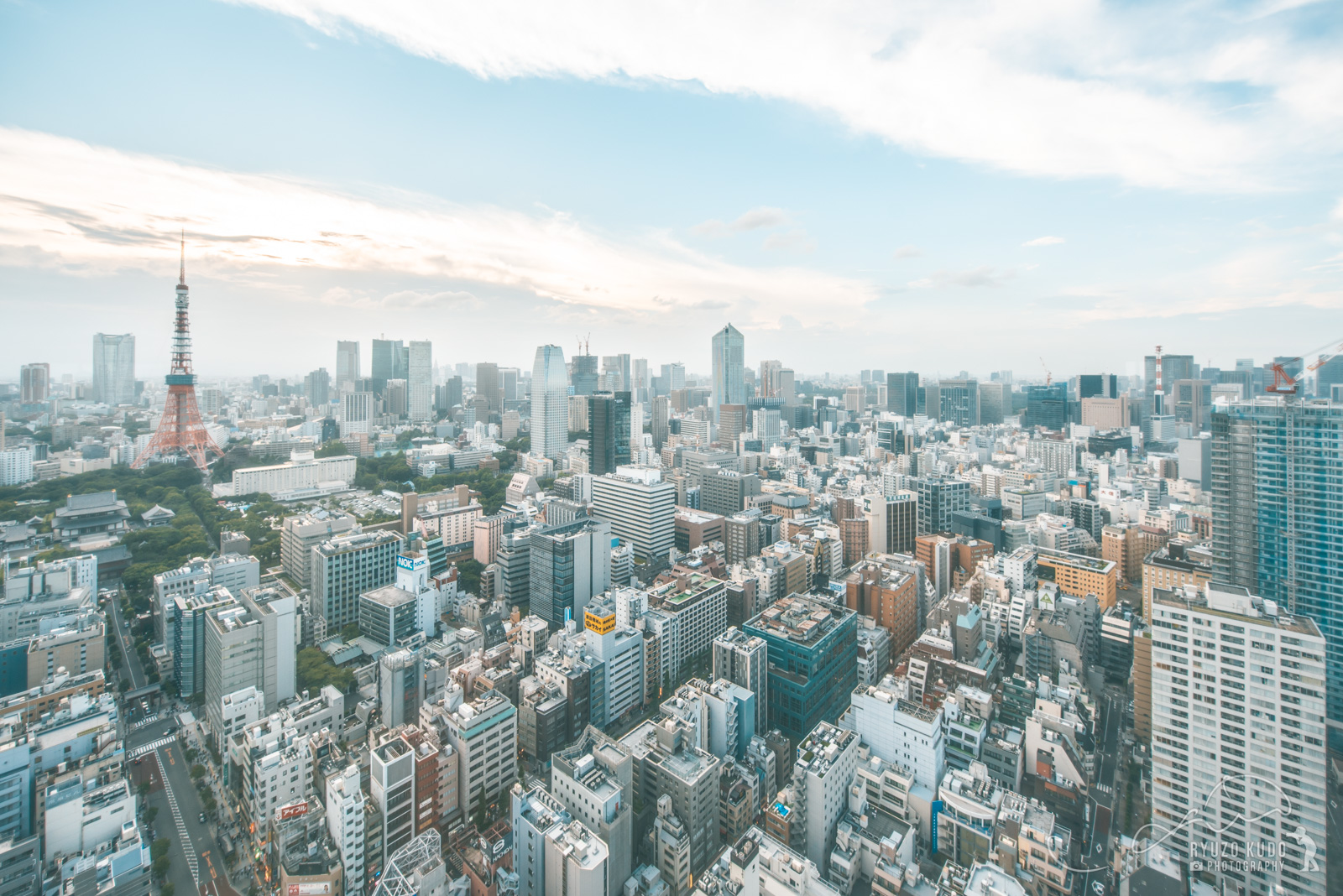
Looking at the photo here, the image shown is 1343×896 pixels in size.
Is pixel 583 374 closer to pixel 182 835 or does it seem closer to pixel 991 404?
pixel 991 404

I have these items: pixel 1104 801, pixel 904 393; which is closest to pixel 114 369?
pixel 1104 801

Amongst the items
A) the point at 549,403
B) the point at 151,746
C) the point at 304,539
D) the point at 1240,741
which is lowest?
the point at 151,746

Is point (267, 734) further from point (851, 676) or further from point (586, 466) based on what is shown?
point (586, 466)

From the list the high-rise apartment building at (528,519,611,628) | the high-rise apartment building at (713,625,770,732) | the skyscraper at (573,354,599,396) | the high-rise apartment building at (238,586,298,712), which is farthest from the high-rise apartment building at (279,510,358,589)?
the skyscraper at (573,354,599,396)

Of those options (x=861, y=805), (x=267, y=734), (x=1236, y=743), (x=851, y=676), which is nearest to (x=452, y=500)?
(x=267, y=734)

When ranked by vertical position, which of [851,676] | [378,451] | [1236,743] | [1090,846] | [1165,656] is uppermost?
[378,451]

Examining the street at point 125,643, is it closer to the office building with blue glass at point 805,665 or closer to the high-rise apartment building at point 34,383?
the office building with blue glass at point 805,665
